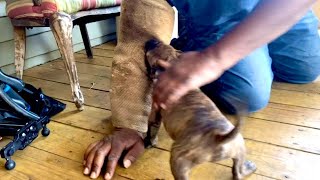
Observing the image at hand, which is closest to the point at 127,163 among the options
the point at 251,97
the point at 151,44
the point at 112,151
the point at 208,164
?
the point at 112,151

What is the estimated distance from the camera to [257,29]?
50 cm

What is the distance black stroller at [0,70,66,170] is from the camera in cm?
95

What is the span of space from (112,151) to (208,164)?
0.82 ft

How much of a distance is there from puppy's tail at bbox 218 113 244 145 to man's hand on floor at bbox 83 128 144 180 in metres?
0.35

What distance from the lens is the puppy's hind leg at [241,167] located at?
0.73 m

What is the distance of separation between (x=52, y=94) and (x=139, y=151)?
1.95 ft

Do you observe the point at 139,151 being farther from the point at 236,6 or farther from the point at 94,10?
the point at 94,10

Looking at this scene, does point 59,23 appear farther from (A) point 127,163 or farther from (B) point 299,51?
(B) point 299,51

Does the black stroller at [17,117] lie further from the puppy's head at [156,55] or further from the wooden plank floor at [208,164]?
the puppy's head at [156,55]

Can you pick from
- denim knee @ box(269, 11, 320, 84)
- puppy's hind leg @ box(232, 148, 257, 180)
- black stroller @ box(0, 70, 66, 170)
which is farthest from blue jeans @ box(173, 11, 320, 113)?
black stroller @ box(0, 70, 66, 170)

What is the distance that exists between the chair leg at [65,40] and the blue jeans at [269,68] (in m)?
0.36

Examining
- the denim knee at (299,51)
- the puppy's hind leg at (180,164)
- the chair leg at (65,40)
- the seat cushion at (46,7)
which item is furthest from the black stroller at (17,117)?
the denim knee at (299,51)

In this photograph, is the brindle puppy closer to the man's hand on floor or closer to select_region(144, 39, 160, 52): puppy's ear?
select_region(144, 39, 160, 52): puppy's ear

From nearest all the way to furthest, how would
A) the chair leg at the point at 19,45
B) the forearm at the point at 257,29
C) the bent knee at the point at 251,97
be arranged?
the forearm at the point at 257,29
the bent knee at the point at 251,97
the chair leg at the point at 19,45
